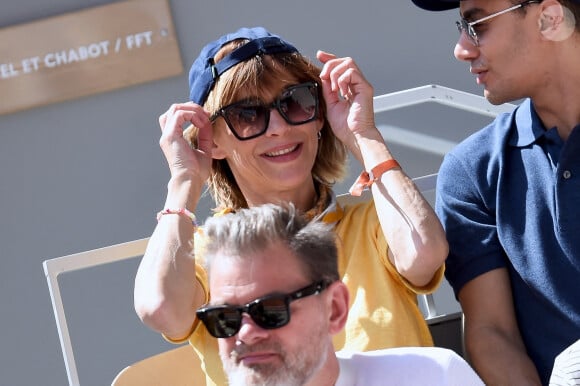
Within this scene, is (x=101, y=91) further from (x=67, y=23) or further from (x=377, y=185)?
(x=377, y=185)

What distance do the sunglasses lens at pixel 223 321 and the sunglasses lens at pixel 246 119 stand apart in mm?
988

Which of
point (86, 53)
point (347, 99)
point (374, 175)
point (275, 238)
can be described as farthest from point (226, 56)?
point (86, 53)

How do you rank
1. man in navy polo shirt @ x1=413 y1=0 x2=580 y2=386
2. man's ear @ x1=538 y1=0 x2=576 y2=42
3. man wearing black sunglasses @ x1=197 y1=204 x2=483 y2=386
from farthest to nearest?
man's ear @ x1=538 y1=0 x2=576 y2=42 → man in navy polo shirt @ x1=413 y1=0 x2=580 y2=386 → man wearing black sunglasses @ x1=197 y1=204 x2=483 y2=386

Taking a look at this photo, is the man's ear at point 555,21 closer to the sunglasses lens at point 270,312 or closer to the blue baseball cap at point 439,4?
the blue baseball cap at point 439,4

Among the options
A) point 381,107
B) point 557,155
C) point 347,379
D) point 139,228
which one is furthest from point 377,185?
point 139,228

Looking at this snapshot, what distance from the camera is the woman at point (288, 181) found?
8.68 ft

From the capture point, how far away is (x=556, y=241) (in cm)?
262

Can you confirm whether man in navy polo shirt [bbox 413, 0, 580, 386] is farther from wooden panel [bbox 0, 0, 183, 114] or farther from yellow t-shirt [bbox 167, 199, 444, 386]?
wooden panel [bbox 0, 0, 183, 114]

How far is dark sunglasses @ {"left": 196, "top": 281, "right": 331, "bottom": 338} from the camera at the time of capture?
1.97 meters

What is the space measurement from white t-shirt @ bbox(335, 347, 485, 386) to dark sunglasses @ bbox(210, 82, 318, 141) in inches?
37.1

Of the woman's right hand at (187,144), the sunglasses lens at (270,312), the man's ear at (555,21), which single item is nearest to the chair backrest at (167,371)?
the woman's right hand at (187,144)

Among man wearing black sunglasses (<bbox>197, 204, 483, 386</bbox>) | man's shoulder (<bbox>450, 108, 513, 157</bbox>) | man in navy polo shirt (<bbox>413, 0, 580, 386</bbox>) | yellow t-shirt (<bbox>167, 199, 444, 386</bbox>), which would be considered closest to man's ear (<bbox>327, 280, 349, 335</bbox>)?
man wearing black sunglasses (<bbox>197, 204, 483, 386</bbox>)

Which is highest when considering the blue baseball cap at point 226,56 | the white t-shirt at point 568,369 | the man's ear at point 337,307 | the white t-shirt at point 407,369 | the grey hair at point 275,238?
the blue baseball cap at point 226,56

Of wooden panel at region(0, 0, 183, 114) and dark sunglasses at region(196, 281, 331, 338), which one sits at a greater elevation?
wooden panel at region(0, 0, 183, 114)
